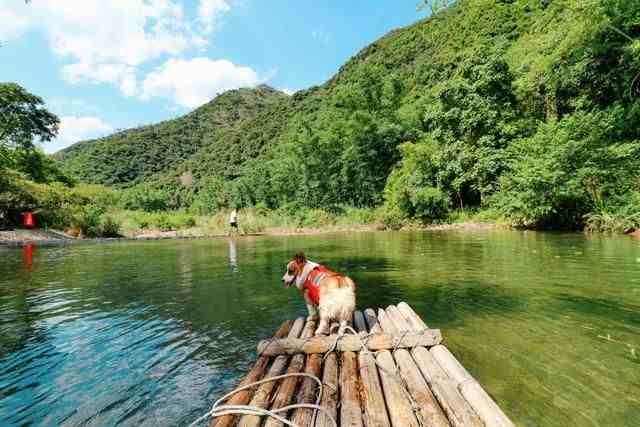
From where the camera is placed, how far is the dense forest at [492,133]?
57.7 ft

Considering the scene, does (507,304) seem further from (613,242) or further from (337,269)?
(613,242)

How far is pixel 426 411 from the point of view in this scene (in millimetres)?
2547

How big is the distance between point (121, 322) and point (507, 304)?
6.83 m

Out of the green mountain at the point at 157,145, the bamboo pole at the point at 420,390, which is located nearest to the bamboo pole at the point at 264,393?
the bamboo pole at the point at 420,390

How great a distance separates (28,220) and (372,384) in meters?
31.7

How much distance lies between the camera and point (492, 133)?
2855 centimetres

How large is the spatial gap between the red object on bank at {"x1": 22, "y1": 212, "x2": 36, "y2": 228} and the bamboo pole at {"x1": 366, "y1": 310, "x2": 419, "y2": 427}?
31259 mm

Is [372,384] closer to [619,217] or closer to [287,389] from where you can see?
[287,389]

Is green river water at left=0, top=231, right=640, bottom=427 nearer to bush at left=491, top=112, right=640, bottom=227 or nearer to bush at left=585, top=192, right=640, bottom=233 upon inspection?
bush at left=585, top=192, right=640, bottom=233

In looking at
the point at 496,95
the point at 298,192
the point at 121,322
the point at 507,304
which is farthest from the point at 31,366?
the point at 298,192

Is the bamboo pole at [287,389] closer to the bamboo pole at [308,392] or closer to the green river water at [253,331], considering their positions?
the bamboo pole at [308,392]

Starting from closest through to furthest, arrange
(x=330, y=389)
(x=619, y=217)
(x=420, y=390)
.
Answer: (x=420, y=390), (x=330, y=389), (x=619, y=217)

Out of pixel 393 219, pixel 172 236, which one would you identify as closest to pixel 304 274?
pixel 172 236

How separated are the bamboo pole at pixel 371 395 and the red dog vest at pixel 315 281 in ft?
4.15
